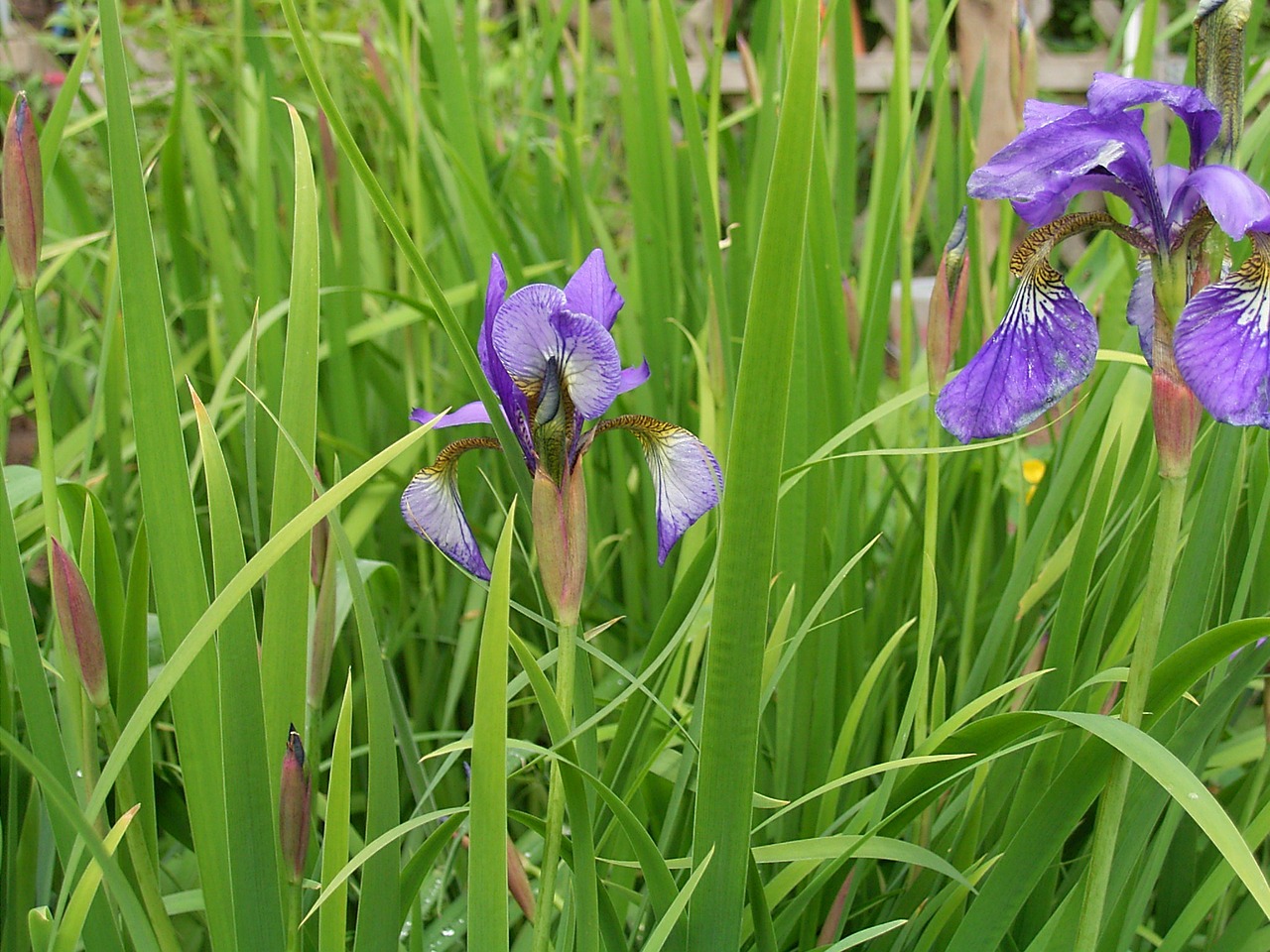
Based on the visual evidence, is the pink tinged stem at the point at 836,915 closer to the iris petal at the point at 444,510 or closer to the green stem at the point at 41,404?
the iris petal at the point at 444,510

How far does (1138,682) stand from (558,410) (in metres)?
0.30

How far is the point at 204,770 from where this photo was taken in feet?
1.79

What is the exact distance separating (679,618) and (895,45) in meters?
0.56

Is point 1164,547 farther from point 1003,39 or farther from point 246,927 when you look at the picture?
point 1003,39

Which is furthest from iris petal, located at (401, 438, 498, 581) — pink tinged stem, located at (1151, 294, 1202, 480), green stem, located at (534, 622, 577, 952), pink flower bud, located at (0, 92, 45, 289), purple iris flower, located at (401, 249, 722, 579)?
pink tinged stem, located at (1151, 294, 1202, 480)

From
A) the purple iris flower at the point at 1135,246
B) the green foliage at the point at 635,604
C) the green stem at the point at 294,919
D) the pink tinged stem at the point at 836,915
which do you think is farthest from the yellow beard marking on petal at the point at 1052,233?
the green stem at the point at 294,919

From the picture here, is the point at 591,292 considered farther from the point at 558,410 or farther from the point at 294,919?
the point at 294,919

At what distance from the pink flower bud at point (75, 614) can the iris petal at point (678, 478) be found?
267mm

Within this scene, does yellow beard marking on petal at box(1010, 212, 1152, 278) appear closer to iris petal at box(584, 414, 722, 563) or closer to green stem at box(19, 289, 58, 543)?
iris petal at box(584, 414, 722, 563)

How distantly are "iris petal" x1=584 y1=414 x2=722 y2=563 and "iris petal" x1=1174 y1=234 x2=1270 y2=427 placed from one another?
23 centimetres

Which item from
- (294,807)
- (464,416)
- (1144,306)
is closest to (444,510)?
(464,416)

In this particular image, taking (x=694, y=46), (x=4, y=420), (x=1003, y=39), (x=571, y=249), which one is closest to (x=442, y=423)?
(x=4, y=420)

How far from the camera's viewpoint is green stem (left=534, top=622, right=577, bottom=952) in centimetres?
52

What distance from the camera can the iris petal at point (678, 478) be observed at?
1.90 feet
